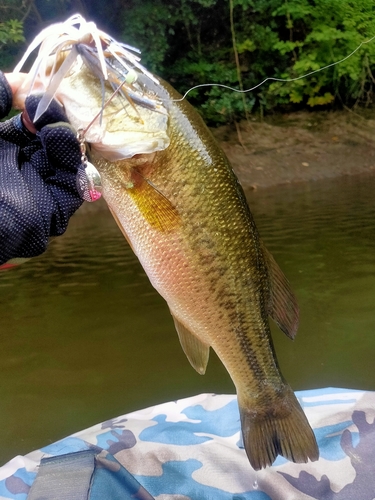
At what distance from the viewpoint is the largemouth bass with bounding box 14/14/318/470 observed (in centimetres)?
156

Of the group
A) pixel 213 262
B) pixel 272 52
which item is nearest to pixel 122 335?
pixel 213 262

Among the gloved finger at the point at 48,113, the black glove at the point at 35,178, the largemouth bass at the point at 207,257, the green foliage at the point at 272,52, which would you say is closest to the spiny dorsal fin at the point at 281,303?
the largemouth bass at the point at 207,257

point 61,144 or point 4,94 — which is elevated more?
point 4,94

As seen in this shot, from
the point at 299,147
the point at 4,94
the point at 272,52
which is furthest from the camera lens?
the point at 272,52

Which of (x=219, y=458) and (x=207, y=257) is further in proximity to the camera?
(x=219, y=458)

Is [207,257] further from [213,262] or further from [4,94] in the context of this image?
[4,94]

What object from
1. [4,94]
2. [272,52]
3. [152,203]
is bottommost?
[272,52]

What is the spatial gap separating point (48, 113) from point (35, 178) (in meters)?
0.24

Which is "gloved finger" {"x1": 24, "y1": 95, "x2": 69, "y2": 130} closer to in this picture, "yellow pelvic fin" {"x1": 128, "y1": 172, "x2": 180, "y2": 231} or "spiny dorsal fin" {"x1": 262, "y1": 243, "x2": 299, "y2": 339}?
"yellow pelvic fin" {"x1": 128, "y1": 172, "x2": 180, "y2": 231}

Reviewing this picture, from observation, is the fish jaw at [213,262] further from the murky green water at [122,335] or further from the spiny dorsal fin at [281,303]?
the murky green water at [122,335]

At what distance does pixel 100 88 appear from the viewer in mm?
1508

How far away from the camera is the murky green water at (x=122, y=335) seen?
3.65 m

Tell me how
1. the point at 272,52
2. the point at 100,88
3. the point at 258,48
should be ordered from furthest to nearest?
the point at 272,52, the point at 258,48, the point at 100,88

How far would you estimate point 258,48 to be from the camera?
13.1m
